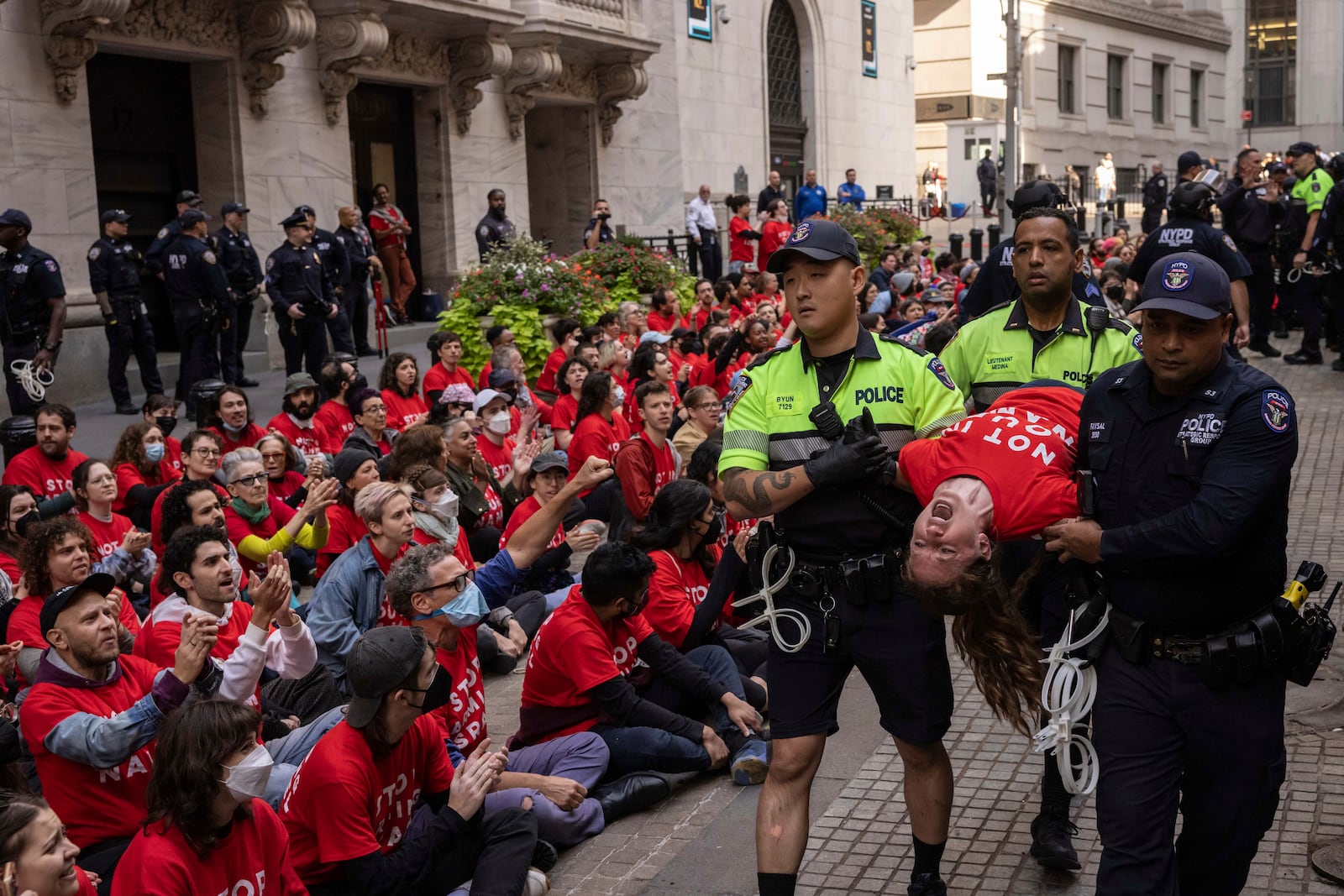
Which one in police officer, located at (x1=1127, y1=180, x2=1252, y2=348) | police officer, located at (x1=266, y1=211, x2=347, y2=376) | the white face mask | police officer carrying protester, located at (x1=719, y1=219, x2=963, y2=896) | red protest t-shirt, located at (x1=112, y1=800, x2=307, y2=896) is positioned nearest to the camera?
red protest t-shirt, located at (x1=112, y1=800, x2=307, y2=896)

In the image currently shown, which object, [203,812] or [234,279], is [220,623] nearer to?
[203,812]

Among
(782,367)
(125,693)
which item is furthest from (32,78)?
(782,367)

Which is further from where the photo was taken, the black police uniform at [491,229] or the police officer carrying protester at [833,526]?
the black police uniform at [491,229]

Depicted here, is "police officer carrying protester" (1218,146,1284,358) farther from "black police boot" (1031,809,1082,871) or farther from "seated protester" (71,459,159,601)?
"seated protester" (71,459,159,601)

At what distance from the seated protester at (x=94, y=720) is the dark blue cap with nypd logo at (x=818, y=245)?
2264mm

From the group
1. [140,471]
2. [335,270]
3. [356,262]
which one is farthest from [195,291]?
[140,471]

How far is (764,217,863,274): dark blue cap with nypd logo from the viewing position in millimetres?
4172

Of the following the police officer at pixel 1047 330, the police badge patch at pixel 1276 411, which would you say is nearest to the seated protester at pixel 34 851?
the police badge patch at pixel 1276 411

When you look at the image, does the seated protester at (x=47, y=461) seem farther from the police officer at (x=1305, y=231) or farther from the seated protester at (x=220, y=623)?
the police officer at (x=1305, y=231)

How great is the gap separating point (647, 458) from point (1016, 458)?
5.22 metres

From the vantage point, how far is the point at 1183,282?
3455 mm

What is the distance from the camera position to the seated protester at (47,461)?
8.41m

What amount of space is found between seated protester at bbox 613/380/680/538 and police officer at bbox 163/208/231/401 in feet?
20.5

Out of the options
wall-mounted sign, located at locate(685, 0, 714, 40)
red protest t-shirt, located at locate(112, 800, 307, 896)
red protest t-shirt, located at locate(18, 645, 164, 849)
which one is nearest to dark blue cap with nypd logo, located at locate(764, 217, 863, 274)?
red protest t-shirt, located at locate(112, 800, 307, 896)
